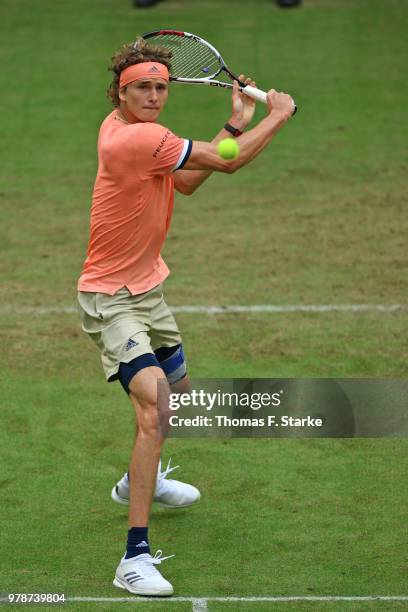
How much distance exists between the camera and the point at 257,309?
1131cm

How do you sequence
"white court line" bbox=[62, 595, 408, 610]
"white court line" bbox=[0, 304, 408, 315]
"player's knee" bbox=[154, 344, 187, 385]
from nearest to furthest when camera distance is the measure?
"white court line" bbox=[62, 595, 408, 610]
"player's knee" bbox=[154, 344, 187, 385]
"white court line" bbox=[0, 304, 408, 315]

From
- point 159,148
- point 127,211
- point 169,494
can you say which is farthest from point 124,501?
point 159,148

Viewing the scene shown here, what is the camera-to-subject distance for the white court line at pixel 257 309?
11.3 m

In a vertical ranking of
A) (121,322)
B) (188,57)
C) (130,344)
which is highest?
(188,57)

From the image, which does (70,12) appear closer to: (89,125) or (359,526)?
(89,125)

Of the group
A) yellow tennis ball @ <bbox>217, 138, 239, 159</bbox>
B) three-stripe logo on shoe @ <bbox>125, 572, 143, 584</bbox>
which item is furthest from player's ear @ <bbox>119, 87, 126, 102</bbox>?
three-stripe logo on shoe @ <bbox>125, 572, 143, 584</bbox>

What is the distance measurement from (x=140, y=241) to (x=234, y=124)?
2.85 feet

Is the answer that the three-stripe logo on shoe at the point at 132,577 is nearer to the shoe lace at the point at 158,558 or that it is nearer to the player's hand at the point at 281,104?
the shoe lace at the point at 158,558

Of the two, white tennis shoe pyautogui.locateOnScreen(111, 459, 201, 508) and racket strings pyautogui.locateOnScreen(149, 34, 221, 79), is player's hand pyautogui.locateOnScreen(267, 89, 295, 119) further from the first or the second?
white tennis shoe pyautogui.locateOnScreen(111, 459, 201, 508)

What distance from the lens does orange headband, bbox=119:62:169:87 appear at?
23.7 ft

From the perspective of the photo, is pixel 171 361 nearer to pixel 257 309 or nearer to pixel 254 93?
pixel 254 93

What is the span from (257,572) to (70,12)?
49.4ft

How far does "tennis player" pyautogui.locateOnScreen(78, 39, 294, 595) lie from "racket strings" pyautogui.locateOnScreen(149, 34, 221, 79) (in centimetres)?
43

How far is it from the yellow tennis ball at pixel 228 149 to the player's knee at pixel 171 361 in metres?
1.37
